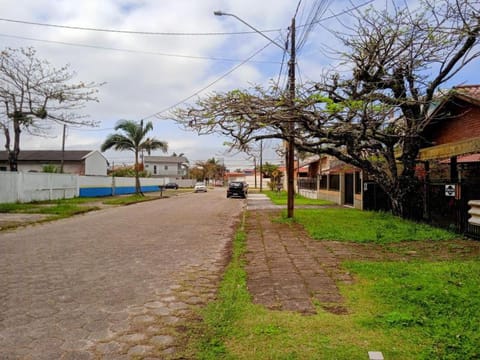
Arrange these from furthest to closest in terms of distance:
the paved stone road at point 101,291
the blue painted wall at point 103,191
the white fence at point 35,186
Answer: the blue painted wall at point 103,191 → the white fence at point 35,186 → the paved stone road at point 101,291

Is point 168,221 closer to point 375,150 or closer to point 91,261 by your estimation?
point 91,261

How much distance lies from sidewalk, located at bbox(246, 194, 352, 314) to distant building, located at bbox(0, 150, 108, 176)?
128 feet

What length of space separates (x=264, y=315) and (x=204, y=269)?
8.57 ft

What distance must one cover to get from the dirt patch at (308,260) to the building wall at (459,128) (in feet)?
17.3

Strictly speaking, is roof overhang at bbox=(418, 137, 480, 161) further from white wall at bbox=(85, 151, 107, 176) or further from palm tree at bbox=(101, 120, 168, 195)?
white wall at bbox=(85, 151, 107, 176)

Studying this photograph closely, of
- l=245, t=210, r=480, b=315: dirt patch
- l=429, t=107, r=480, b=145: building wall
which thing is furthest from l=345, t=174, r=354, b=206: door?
l=245, t=210, r=480, b=315: dirt patch

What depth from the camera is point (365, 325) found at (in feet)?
12.8

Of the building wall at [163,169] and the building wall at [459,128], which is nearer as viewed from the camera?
the building wall at [459,128]

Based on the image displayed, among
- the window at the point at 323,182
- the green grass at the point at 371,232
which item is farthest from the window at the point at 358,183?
the window at the point at 323,182

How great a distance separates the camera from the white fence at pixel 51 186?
68.1ft

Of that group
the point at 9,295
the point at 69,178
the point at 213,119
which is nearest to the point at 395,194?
the point at 213,119

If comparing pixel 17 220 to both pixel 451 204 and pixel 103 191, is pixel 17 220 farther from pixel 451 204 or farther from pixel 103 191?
pixel 103 191

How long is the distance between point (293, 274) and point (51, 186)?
23.4 meters

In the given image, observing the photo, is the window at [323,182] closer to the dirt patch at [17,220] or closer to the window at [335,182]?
the window at [335,182]
